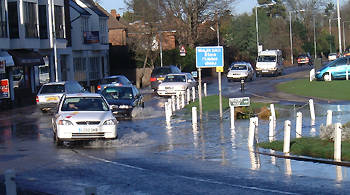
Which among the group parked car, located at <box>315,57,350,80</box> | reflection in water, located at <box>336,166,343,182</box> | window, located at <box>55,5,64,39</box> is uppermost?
window, located at <box>55,5,64,39</box>

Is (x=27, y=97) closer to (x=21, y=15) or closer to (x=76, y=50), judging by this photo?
(x=21, y=15)

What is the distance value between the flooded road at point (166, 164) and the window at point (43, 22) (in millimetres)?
24959

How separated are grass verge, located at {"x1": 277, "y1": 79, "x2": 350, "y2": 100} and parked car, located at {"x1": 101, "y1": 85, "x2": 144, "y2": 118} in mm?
10541

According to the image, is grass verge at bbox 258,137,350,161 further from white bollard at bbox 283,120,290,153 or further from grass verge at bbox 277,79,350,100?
grass verge at bbox 277,79,350,100

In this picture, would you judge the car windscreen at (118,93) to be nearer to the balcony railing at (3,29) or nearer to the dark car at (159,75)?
the balcony railing at (3,29)

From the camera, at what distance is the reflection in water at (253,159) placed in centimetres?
1376

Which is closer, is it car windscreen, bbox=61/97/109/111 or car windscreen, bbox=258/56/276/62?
car windscreen, bbox=61/97/109/111

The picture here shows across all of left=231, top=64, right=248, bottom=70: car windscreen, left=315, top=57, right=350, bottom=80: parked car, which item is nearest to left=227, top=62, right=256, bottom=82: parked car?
left=231, top=64, right=248, bottom=70: car windscreen

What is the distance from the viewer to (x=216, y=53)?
23953 mm

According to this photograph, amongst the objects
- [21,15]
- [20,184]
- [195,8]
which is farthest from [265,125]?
[195,8]

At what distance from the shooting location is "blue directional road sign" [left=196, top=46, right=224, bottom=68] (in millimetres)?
23906

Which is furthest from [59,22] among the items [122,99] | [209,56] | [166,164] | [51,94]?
[166,164]

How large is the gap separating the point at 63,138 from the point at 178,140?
357cm

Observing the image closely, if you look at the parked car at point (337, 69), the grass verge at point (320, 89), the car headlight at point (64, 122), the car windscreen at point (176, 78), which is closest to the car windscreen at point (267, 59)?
the parked car at point (337, 69)
